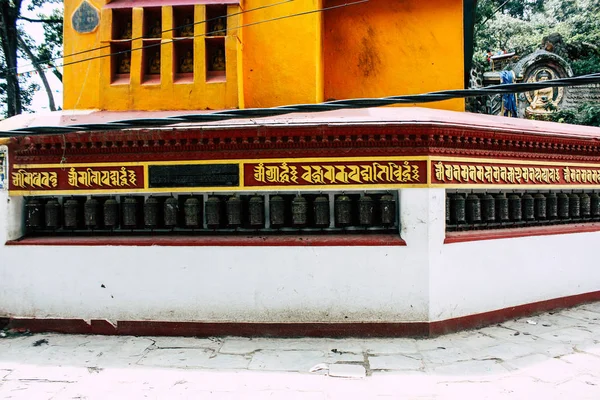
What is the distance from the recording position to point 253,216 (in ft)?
15.6

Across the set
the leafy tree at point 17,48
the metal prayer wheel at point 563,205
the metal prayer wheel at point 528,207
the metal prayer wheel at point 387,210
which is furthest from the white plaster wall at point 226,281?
the leafy tree at point 17,48

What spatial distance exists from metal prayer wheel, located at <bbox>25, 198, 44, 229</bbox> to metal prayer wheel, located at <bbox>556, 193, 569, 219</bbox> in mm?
6918

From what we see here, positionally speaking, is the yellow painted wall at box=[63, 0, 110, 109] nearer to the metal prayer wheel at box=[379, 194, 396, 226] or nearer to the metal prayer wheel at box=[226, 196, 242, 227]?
the metal prayer wheel at box=[226, 196, 242, 227]

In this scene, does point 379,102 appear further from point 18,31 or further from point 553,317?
point 18,31

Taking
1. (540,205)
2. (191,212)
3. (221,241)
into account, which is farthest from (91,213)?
(540,205)

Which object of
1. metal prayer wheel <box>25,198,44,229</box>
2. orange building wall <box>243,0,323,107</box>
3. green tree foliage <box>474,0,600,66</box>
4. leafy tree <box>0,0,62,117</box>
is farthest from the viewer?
green tree foliage <box>474,0,600,66</box>

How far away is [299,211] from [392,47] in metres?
3.68

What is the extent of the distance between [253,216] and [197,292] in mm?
1073

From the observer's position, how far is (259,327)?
4625 millimetres

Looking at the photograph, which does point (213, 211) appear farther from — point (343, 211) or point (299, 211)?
point (343, 211)

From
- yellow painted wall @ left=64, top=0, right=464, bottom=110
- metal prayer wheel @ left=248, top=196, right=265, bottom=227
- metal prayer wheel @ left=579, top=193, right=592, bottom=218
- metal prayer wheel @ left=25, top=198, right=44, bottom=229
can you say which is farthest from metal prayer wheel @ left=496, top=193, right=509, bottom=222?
metal prayer wheel @ left=25, top=198, right=44, bottom=229

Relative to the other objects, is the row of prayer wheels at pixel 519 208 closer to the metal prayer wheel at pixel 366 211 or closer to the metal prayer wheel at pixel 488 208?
the metal prayer wheel at pixel 488 208

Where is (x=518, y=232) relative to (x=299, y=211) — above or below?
below

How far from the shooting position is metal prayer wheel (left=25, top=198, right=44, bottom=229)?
5.00 m
